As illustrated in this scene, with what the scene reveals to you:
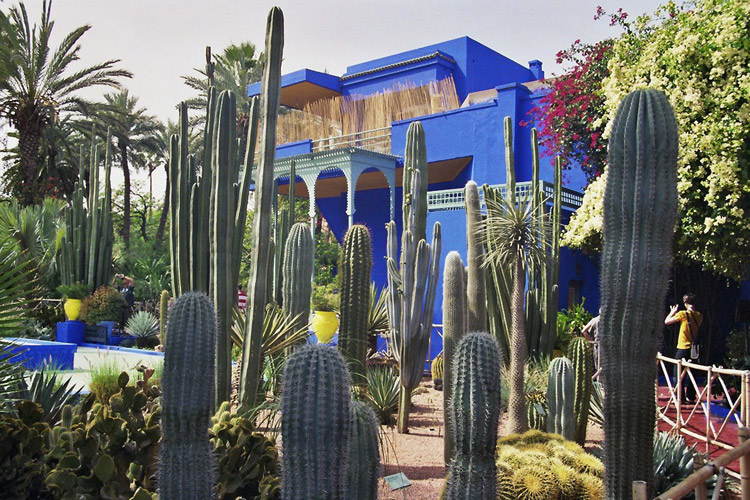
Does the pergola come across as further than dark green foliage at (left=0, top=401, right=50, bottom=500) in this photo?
Yes

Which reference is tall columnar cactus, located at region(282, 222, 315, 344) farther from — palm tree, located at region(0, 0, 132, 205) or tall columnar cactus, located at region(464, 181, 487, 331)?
palm tree, located at region(0, 0, 132, 205)

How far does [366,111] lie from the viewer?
19016 millimetres

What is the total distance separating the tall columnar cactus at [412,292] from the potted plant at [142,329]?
8.56 metres

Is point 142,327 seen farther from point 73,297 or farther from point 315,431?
point 315,431

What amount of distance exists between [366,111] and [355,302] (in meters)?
13.3

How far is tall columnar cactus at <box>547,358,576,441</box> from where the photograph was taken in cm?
559

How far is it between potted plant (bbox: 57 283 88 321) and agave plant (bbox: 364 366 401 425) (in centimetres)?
982

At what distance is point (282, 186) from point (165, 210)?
12.6 meters

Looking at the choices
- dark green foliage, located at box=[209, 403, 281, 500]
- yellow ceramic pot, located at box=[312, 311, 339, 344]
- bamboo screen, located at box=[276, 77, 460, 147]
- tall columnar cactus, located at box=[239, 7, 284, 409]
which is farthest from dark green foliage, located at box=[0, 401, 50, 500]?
bamboo screen, located at box=[276, 77, 460, 147]

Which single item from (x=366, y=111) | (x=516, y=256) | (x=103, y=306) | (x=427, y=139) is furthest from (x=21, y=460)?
(x=366, y=111)

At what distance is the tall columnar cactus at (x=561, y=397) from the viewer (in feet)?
18.3

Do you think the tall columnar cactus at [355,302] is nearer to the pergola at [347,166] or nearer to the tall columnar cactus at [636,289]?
the tall columnar cactus at [636,289]

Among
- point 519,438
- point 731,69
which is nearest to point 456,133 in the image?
point 731,69

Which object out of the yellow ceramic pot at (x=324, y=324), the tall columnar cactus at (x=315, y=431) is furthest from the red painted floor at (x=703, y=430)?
the yellow ceramic pot at (x=324, y=324)
